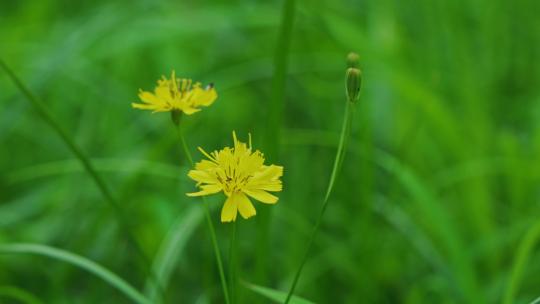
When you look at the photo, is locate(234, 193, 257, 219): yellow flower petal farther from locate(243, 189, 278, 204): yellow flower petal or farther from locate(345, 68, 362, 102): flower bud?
locate(345, 68, 362, 102): flower bud

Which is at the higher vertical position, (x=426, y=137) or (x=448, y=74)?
(x=448, y=74)

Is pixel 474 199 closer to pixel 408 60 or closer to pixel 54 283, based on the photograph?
pixel 408 60

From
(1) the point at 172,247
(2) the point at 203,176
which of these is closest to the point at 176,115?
(2) the point at 203,176

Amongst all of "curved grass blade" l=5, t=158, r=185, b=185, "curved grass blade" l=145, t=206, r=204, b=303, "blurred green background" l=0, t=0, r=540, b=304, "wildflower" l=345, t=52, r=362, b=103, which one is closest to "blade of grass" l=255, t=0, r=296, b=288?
"blurred green background" l=0, t=0, r=540, b=304

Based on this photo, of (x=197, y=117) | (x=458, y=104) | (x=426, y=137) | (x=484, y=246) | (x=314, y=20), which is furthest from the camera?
(x=458, y=104)

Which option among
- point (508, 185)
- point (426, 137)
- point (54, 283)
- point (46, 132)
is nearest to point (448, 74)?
point (426, 137)

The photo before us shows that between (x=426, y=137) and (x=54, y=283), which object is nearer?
(x=54, y=283)
